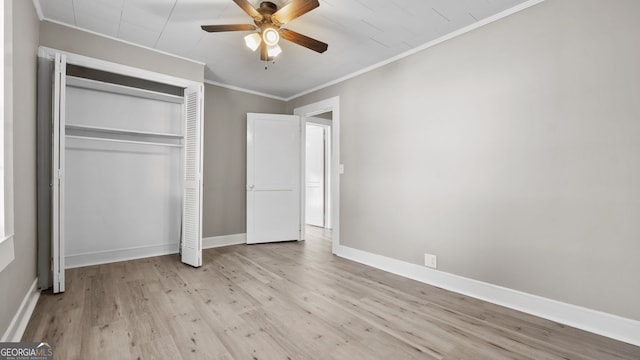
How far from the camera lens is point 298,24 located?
266 cm

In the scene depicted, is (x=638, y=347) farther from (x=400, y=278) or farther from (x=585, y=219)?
(x=400, y=278)

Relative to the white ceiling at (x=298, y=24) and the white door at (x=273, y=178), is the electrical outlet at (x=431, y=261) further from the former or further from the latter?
the white door at (x=273, y=178)

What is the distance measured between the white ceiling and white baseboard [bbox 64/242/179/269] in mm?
2527

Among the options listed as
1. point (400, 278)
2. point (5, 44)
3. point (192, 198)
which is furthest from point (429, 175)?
point (5, 44)

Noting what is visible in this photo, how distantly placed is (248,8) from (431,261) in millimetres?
2863

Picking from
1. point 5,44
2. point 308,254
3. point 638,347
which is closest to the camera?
point 5,44

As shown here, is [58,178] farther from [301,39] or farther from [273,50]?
[301,39]

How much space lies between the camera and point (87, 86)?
10.7 feet

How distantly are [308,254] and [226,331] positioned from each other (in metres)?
2.14

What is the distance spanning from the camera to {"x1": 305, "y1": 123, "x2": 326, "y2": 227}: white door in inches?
255

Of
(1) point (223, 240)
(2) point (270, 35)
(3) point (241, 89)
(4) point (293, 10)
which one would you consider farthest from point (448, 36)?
(1) point (223, 240)

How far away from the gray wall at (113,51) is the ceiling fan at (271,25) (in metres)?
1.39

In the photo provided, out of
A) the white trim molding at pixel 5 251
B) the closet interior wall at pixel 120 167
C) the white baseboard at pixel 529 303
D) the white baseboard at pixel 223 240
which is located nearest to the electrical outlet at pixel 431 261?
the white baseboard at pixel 529 303

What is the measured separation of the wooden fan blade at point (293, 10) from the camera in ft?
A: 6.33
